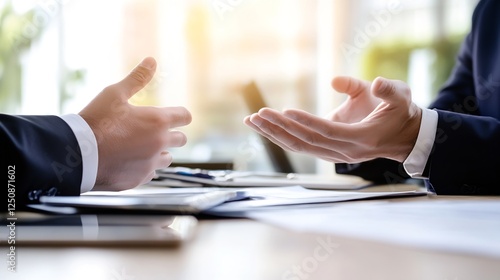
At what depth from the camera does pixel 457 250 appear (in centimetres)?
38

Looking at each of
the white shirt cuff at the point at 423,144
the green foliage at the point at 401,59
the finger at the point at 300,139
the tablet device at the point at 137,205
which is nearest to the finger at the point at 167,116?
the finger at the point at 300,139

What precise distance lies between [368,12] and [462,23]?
632mm

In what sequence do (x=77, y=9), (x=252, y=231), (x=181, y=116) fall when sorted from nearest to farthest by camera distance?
1. (x=252, y=231)
2. (x=181, y=116)
3. (x=77, y=9)

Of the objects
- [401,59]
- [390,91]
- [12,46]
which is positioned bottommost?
[390,91]

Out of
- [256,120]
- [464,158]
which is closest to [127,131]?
[256,120]

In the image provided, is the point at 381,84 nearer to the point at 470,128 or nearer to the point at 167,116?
the point at 470,128

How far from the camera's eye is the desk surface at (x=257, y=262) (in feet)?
1.06

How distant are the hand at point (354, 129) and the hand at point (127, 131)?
0.47ft

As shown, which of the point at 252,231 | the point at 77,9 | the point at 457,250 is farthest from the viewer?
the point at 77,9

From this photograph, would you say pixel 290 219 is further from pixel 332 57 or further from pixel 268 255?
pixel 332 57

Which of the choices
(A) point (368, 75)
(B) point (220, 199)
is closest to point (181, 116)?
(B) point (220, 199)

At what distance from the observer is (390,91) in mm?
860

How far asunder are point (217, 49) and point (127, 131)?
300 cm

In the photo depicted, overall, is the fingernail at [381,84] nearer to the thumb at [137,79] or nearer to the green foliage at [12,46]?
the thumb at [137,79]
